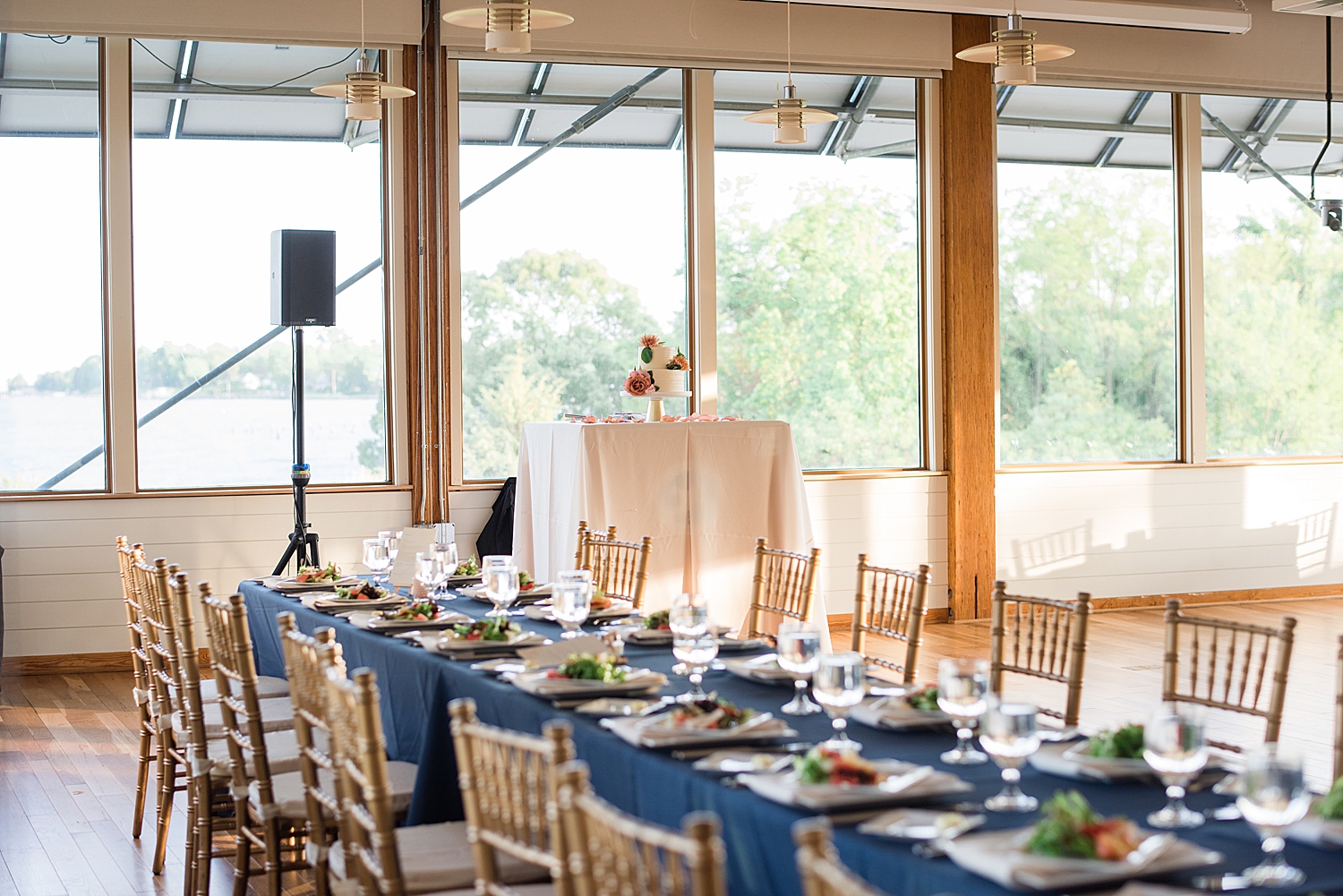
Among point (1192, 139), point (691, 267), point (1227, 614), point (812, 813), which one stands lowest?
point (1227, 614)

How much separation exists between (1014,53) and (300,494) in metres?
4.20

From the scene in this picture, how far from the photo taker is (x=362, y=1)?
7.22 meters

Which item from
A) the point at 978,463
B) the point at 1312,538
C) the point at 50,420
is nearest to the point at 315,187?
the point at 50,420

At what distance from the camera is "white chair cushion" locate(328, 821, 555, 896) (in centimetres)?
256

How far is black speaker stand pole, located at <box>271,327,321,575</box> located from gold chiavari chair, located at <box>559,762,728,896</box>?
5569 millimetres

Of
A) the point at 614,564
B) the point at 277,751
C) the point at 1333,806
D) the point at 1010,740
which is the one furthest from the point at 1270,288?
the point at 1010,740

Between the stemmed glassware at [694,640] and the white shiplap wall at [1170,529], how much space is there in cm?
607

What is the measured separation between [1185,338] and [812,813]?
786 cm

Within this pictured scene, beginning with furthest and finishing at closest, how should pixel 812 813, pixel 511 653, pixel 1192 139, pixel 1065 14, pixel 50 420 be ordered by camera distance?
pixel 1192 139 → pixel 1065 14 → pixel 50 420 → pixel 511 653 → pixel 812 813

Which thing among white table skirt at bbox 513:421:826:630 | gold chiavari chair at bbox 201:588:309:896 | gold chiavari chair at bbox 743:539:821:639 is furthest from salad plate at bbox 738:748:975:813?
white table skirt at bbox 513:421:826:630

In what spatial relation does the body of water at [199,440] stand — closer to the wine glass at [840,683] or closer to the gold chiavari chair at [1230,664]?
the gold chiavari chair at [1230,664]

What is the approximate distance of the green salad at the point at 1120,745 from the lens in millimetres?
2195

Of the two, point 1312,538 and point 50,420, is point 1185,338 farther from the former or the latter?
point 50,420

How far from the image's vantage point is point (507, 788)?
194cm
